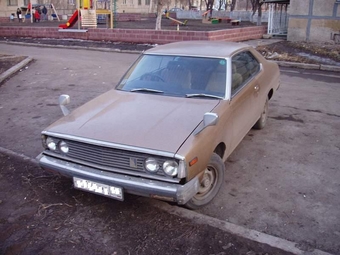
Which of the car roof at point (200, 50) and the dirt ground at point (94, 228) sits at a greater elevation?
the car roof at point (200, 50)

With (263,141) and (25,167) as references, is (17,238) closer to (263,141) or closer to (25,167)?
(25,167)

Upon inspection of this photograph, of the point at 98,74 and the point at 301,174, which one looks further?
the point at 98,74

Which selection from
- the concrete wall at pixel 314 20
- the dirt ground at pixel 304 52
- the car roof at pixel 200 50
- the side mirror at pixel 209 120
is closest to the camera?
the side mirror at pixel 209 120

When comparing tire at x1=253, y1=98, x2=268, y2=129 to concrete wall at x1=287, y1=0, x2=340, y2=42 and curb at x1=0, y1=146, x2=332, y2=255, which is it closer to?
curb at x1=0, y1=146, x2=332, y2=255

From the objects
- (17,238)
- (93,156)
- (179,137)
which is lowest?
(17,238)

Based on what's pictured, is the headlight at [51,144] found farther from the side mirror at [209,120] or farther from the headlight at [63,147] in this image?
the side mirror at [209,120]

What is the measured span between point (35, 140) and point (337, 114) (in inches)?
216

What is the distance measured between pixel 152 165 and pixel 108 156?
455 mm

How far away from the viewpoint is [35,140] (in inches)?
226

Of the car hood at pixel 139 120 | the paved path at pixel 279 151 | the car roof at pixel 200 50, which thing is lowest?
the paved path at pixel 279 151

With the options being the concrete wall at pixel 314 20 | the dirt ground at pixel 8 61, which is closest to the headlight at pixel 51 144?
the dirt ground at pixel 8 61

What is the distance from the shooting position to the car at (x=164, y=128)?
3.24 metres

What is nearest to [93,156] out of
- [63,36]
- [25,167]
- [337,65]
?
[25,167]

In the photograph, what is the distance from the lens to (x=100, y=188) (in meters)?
3.40
